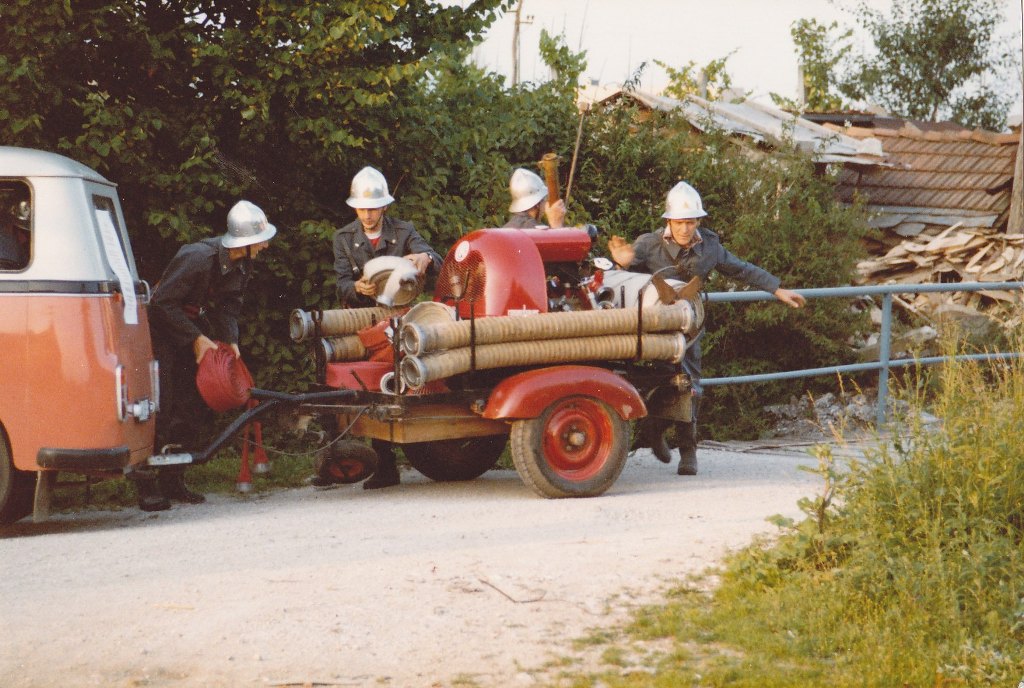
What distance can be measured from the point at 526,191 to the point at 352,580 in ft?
12.8

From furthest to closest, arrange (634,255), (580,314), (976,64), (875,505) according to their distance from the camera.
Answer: (976,64), (634,255), (580,314), (875,505)

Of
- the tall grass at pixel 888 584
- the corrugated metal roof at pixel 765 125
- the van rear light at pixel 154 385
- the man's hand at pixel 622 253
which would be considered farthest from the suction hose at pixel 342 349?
the corrugated metal roof at pixel 765 125

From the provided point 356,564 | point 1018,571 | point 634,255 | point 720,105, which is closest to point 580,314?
point 634,255

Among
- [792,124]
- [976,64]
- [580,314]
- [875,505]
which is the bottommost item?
[875,505]

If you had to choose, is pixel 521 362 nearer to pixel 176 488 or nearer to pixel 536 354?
pixel 536 354

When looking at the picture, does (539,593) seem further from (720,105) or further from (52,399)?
(720,105)

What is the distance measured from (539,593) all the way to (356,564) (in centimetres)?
102

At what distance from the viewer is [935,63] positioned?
29.7 m

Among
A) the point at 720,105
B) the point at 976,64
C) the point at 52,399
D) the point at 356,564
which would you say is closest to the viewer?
the point at 356,564

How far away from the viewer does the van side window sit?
7.58 m

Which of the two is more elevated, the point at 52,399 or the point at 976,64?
the point at 976,64

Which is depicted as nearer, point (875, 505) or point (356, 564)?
point (875, 505)

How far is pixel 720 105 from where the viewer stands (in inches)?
930

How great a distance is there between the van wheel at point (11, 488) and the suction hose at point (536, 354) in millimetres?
2142
